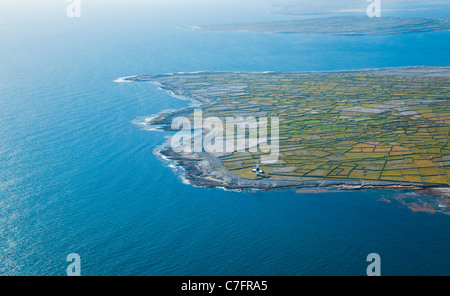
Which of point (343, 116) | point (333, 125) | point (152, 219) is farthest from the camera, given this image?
point (343, 116)

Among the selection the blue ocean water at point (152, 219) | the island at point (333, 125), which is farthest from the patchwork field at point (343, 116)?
the blue ocean water at point (152, 219)

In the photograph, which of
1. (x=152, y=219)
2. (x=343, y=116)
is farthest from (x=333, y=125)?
(x=152, y=219)

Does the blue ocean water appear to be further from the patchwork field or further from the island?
the patchwork field

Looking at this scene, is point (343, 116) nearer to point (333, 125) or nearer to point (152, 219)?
point (333, 125)

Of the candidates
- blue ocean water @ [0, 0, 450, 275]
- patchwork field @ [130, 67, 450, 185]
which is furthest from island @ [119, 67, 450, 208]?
blue ocean water @ [0, 0, 450, 275]

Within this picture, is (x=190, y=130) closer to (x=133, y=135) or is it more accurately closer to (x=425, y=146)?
(x=133, y=135)

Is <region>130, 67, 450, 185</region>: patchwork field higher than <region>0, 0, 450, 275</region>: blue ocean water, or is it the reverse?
<region>130, 67, 450, 185</region>: patchwork field

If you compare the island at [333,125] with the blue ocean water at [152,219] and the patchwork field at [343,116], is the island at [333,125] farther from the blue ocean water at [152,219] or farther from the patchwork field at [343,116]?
the blue ocean water at [152,219]

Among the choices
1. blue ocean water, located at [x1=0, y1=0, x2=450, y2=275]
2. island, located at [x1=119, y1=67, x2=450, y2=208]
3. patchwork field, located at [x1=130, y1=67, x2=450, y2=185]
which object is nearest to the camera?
blue ocean water, located at [x1=0, y1=0, x2=450, y2=275]
